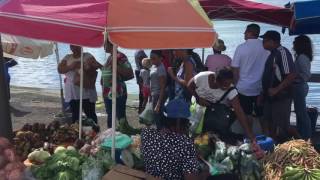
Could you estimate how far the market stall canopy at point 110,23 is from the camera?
14.2ft

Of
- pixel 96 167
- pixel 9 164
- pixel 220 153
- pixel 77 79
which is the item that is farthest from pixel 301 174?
pixel 77 79

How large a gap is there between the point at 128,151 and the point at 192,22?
62.6 inches

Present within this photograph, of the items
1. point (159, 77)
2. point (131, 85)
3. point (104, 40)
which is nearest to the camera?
point (104, 40)

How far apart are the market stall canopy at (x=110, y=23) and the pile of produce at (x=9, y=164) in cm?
143

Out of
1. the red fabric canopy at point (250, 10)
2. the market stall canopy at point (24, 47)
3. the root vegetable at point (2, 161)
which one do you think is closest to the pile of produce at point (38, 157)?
the root vegetable at point (2, 161)

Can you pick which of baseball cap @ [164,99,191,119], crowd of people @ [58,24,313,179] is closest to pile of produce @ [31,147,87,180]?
baseball cap @ [164,99,191,119]

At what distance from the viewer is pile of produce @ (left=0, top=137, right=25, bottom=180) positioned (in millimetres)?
5066

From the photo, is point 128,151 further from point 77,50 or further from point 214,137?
point 77,50

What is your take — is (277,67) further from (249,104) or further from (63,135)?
(63,135)

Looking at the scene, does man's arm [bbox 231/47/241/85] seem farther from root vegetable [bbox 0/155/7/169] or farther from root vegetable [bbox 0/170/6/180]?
root vegetable [bbox 0/170/6/180]

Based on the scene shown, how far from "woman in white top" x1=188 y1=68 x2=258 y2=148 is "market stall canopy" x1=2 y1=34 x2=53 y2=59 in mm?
3841

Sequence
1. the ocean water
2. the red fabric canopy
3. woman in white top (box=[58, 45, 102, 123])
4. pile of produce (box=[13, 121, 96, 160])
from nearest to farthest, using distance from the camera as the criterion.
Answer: pile of produce (box=[13, 121, 96, 160]), woman in white top (box=[58, 45, 102, 123]), the red fabric canopy, the ocean water

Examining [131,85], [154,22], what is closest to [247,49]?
[154,22]

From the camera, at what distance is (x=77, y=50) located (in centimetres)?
805
